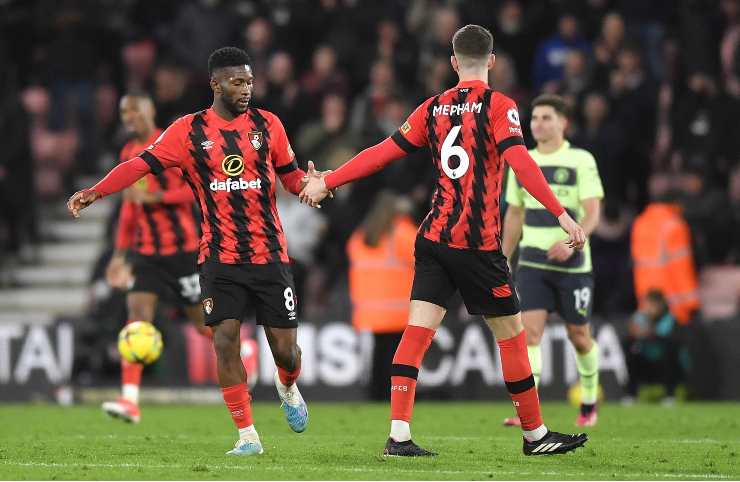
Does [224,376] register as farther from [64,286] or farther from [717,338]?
[64,286]

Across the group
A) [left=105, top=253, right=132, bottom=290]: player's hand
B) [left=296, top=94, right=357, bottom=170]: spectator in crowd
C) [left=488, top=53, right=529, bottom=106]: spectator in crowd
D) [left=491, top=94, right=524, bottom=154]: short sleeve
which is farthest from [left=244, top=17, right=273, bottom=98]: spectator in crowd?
[left=491, top=94, right=524, bottom=154]: short sleeve

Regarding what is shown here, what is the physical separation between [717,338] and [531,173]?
7430mm

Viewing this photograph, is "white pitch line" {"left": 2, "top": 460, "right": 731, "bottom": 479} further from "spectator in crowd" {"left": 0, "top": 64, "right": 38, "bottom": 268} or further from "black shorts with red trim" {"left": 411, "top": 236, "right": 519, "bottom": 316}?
"spectator in crowd" {"left": 0, "top": 64, "right": 38, "bottom": 268}

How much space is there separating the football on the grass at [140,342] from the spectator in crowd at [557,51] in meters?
7.63

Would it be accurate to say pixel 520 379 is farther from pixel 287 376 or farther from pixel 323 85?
pixel 323 85

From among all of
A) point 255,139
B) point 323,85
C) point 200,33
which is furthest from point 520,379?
point 200,33

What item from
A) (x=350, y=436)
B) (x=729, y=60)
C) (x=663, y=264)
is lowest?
(x=350, y=436)

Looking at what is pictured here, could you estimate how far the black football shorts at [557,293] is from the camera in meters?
11.6

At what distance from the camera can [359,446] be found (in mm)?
9961

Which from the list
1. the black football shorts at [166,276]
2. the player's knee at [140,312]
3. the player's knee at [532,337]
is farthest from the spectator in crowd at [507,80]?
the player's knee at [140,312]

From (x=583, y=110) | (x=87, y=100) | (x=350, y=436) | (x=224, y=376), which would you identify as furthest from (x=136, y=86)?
(x=224, y=376)

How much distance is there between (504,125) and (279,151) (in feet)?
4.72

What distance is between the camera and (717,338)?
15.5m

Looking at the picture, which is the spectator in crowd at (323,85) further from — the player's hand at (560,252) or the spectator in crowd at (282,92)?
the player's hand at (560,252)
